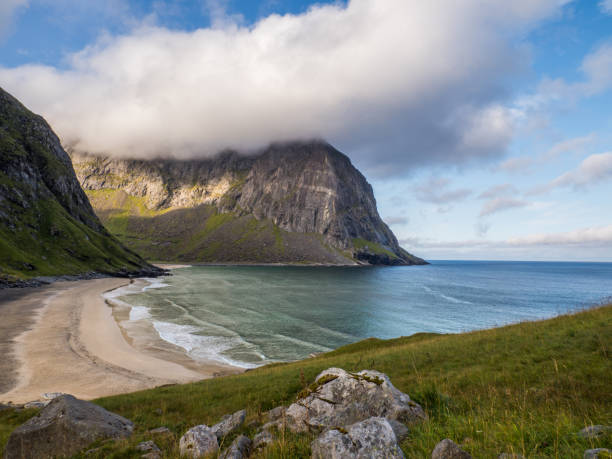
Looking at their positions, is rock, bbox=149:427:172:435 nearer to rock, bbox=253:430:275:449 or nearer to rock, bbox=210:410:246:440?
rock, bbox=210:410:246:440

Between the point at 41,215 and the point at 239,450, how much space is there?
175 metres

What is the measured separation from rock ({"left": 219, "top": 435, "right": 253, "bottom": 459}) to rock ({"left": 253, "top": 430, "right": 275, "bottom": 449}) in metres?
0.17

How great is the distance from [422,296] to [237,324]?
7206cm

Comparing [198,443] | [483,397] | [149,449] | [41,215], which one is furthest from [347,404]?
[41,215]

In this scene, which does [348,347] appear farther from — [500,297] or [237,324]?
[500,297]

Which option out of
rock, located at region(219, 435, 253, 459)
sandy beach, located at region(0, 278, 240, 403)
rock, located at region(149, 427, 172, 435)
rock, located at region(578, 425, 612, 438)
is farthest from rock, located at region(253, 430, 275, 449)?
sandy beach, located at region(0, 278, 240, 403)

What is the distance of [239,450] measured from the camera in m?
6.64

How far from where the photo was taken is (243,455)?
663 cm

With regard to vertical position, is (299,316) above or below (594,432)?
below

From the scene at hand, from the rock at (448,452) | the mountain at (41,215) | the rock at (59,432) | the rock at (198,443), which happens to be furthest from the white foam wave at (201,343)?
the mountain at (41,215)

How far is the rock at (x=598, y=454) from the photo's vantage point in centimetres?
414

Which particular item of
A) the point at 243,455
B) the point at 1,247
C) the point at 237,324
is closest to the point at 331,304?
the point at 237,324

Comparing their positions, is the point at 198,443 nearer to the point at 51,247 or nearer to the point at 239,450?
the point at 239,450

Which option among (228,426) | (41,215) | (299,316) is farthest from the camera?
(41,215)
